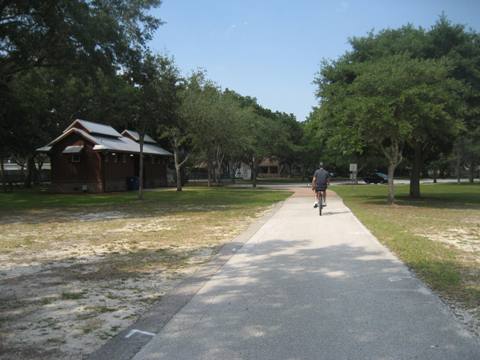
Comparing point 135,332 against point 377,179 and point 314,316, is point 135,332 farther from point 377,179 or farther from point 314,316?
point 377,179

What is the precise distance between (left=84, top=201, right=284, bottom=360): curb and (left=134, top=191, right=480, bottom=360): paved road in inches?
4.4

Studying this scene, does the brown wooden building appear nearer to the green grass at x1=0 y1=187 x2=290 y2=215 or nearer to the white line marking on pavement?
the green grass at x1=0 y1=187 x2=290 y2=215

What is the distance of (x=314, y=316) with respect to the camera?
17.4 feet

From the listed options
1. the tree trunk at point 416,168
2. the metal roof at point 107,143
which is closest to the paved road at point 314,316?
the tree trunk at point 416,168

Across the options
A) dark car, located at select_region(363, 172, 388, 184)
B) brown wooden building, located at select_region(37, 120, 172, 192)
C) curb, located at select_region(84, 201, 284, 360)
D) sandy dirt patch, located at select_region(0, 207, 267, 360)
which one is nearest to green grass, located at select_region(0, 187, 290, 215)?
brown wooden building, located at select_region(37, 120, 172, 192)

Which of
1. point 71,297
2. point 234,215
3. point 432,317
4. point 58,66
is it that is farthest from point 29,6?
point 432,317

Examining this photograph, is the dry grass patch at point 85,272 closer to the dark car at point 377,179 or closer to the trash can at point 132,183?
the trash can at point 132,183

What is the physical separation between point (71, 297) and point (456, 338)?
4689 mm

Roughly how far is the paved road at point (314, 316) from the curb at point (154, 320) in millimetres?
112

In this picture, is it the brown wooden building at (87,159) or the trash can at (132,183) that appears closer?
the brown wooden building at (87,159)

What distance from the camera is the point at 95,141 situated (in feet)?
124

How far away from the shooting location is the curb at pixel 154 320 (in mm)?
4363

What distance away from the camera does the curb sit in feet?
14.3

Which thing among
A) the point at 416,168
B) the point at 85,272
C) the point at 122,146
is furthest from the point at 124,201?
the point at 85,272
